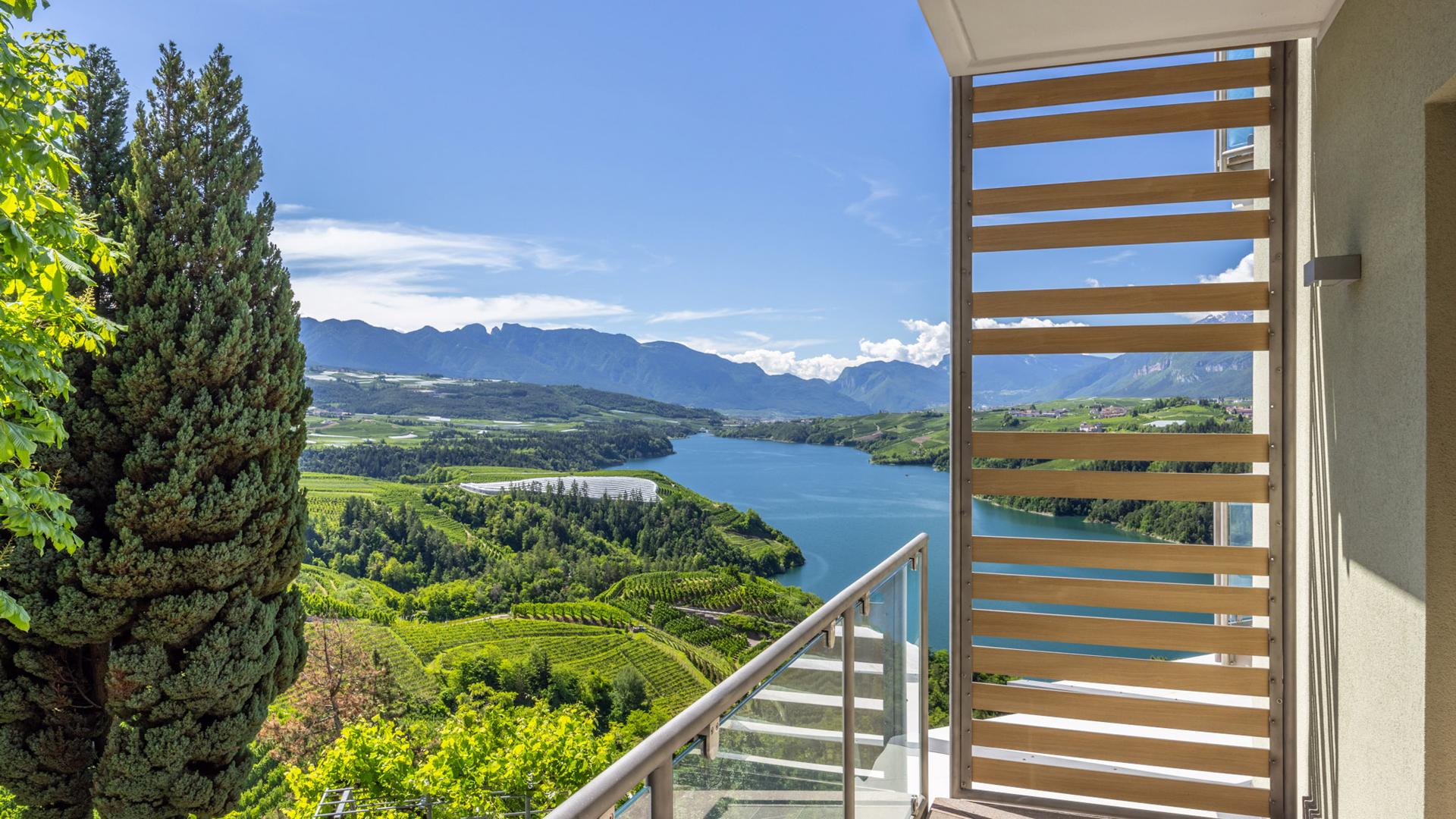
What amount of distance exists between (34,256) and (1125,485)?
586 centimetres

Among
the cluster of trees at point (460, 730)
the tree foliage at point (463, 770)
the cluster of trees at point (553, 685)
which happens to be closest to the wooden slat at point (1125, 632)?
the tree foliage at point (463, 770)

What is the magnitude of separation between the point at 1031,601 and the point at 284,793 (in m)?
19.7

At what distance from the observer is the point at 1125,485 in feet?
8.82

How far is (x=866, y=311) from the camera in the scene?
1869 inches

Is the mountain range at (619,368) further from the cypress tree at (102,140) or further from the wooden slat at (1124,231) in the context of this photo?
the wooden slat at (1124,231)

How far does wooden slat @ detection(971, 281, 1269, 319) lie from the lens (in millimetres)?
2604

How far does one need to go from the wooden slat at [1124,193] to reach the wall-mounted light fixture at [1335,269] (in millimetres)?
674

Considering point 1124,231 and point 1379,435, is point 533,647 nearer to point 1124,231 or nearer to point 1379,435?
Answer: point 1124,231

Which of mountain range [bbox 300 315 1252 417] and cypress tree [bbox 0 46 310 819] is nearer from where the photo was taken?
cypress tree [bbox 0 46 310 819]

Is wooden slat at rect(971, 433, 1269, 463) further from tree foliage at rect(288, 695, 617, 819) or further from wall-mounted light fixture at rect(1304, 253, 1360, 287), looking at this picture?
tree foliage at rect(288, 695, 617, 819)

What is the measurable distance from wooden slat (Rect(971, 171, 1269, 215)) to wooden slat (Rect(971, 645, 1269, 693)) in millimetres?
1493

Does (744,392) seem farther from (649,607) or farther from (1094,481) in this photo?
(1094,481)

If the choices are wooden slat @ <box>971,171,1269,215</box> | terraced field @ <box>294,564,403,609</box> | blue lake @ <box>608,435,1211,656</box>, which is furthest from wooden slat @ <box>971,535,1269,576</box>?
blue lake @ <box>608,435,1211,656</box>

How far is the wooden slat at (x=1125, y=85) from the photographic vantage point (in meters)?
2.59
